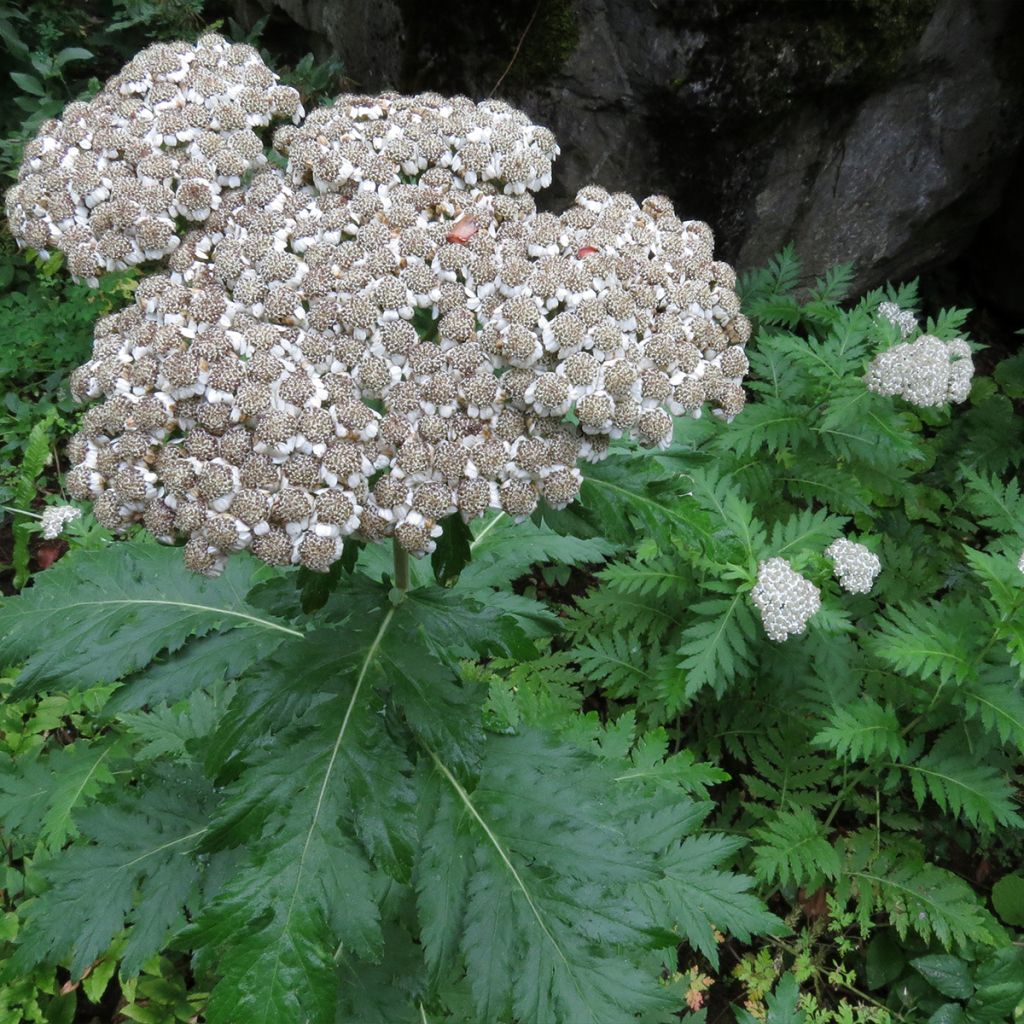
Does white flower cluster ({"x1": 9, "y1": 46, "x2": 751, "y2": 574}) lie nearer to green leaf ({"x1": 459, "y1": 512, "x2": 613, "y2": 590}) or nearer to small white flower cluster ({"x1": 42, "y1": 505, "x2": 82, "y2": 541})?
green leaf ({"x1": 459, "y1": 512, "x2": 613, "y2": 590})

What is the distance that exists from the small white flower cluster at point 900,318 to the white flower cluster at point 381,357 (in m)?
2.28

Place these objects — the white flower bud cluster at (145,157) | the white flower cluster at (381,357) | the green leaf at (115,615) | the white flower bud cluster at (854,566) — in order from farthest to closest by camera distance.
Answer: the white flower bud cluster at (854,566) → the green leaf at (115,615) → the white flower bud cluster at (145,157) → the white flower cluster at (381,357)

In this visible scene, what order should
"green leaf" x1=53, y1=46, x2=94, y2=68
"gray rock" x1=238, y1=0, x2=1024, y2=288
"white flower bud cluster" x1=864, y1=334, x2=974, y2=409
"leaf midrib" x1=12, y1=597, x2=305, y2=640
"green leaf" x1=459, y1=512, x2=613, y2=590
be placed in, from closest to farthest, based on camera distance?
"leaf midrib" x1=12, y1=597, x2=305, y2=640
"green leaf" x1=459, y1=512, x2=613, y2=590
"white flower bud cluster" x1=864, y1=334, x2=974, y2=409
"gray rock" x1=238, y1=0, x2=1024, y2=288
"green leaf" x1=53, y1=46, x2=94, y2=68

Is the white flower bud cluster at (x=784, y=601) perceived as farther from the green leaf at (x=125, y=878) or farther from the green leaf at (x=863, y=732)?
the green leaf at (x=125, y=878)

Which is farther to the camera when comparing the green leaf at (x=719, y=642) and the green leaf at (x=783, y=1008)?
the green leaf at (x=719, y=642)

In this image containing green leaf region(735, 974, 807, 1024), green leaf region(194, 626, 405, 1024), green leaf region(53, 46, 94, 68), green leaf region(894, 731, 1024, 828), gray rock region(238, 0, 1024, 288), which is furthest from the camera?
green leaf region(53, 46, 94, 68)

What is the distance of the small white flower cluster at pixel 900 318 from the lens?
3645 millimetres

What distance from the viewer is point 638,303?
168 centimetres

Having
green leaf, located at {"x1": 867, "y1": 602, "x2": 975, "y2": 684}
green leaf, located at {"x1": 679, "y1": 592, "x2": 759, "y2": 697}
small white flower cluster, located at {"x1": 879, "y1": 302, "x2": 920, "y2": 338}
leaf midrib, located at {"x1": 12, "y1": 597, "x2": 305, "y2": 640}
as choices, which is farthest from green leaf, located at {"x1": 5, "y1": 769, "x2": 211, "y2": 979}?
small white flower cluster, located at {"x1": 879, "y1": 302, "x2": 920, "y2": 338}

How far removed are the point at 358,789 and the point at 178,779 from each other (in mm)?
865

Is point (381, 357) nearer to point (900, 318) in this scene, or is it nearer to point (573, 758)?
point (573, 758)

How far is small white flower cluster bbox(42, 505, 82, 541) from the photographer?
326 cm

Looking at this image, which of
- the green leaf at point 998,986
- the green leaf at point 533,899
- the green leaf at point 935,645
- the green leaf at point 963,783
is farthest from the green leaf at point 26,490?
the green leaf at point 998,986

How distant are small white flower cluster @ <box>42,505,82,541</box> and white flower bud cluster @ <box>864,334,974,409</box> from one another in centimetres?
311
